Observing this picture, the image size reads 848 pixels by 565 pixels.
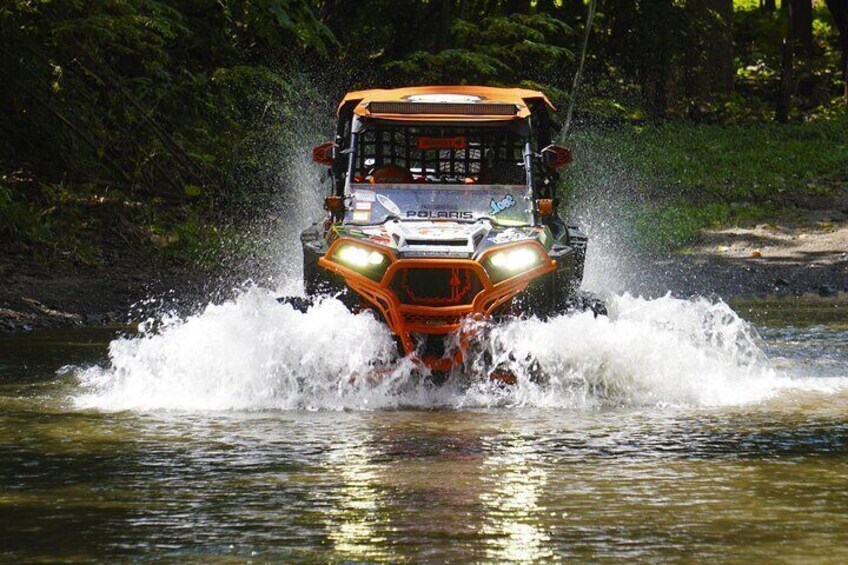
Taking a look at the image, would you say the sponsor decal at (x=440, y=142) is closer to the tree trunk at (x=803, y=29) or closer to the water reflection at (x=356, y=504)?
the water reflection at (x=356, y=504)

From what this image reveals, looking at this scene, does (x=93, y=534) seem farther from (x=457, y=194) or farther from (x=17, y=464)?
(x=457, y=194)

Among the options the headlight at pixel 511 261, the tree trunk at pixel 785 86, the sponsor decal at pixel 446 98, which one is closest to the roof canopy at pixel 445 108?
the sponsor decal at pixel 446 98

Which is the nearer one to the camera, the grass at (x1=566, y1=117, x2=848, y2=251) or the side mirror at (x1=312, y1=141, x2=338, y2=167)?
the side mirror at (x1=312, y1=141, x2=338, y2=167)

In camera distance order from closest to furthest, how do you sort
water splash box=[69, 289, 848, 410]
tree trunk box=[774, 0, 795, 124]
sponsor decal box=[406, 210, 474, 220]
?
water splash box=[69, 289, 848, 410] → sponsor decal box=[406, 210, 474, 220] → tree trunk box=[774, 0, 795, 124]

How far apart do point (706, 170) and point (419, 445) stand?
18758 mm

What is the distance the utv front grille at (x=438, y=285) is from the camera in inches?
419

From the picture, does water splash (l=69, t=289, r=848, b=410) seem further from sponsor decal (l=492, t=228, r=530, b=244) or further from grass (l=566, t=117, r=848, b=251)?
grass (l=566, t=117, r=848, b=251)

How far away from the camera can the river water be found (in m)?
6.45

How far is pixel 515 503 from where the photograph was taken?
281 inches

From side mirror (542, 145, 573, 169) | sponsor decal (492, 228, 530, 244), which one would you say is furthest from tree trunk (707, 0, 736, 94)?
sponsor decal (492, 228, 530, 244)

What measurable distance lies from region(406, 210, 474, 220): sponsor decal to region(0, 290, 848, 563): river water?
48.3 inches

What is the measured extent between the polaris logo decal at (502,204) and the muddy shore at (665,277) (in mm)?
5371

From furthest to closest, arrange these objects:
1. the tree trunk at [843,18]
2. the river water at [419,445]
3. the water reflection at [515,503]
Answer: the tree trunk at [843,18] < the river water at [419,445] < the water reflection at [515,503]

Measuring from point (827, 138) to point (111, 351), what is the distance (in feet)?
64.6
